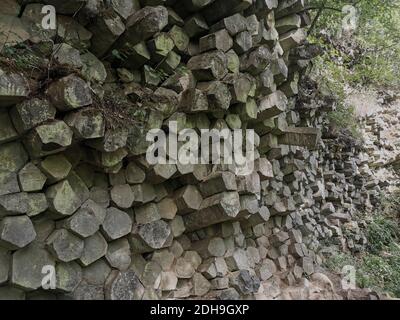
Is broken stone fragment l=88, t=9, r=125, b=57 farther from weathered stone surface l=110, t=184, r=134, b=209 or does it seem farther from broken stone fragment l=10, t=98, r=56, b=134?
weathered stone surface l=110, t=184, r=134, b=209

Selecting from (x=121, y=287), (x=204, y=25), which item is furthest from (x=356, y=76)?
(x=121, y=287)

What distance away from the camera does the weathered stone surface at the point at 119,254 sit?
2.85 metres

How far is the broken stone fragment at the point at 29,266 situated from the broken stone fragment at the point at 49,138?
66 centimetres

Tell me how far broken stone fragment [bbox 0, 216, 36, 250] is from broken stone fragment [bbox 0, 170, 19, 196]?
18 centimetres

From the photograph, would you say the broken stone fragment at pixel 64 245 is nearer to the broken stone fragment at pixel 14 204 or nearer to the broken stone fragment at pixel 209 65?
the broken stone fragment at pixel 14 204

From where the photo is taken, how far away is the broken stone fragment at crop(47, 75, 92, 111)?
2.34 m

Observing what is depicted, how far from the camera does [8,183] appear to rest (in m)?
2.35

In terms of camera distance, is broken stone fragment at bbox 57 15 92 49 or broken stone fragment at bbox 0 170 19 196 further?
broken stone fragment at bbox 57 15 92 49

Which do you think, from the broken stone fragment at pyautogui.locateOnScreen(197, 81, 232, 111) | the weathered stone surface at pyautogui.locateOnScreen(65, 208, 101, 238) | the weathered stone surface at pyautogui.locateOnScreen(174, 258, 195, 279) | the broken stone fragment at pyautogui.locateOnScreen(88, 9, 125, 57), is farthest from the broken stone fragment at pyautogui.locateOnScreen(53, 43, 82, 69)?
the weathered stone surface at pyautogui.locateOnScreen(174, 258, 195, 279)

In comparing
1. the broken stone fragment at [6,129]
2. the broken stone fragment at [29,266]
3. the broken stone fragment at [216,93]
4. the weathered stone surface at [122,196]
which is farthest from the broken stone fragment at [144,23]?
the broken stone fragment at [29,266]
